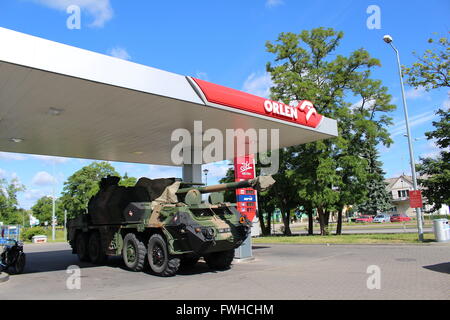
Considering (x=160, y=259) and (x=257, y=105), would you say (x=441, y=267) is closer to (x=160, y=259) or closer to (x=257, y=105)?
(x=257, y=105)

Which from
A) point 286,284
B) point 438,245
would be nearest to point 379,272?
point 286,284

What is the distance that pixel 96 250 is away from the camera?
45.4 feet

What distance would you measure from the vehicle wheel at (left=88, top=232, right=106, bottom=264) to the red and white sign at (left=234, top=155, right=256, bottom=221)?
5014 millimetres

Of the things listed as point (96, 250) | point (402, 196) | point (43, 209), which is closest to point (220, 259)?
point (96, 250)

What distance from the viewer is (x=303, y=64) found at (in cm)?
2872

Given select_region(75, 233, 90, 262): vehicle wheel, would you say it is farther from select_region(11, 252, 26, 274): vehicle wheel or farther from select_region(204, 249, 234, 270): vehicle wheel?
select_region(204, 249, 234, 270): vehicle wheel

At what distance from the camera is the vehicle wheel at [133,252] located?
10.8 metres

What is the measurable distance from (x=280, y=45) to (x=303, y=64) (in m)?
2.24

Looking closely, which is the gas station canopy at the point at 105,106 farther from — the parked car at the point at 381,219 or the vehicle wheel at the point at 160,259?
the parked car at the point at 381,219

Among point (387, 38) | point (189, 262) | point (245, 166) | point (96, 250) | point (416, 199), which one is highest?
point (387, 38)

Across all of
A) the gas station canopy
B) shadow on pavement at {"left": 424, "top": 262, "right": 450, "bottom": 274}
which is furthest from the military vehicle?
shadow on pavement at {"left": 424, "top": 262, "right": 450, "bottom": 274}

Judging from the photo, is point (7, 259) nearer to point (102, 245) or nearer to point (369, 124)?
point (102, 245)

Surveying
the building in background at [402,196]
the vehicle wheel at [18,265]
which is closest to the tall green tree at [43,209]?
the building in background at [402,196]

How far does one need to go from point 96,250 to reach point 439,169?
19451mm
